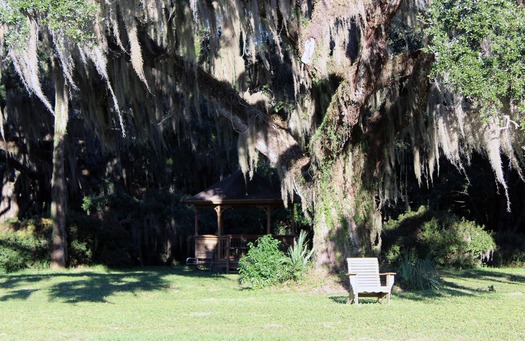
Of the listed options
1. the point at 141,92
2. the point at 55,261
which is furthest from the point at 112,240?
the point at 141,92

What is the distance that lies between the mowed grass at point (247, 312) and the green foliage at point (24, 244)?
532cm

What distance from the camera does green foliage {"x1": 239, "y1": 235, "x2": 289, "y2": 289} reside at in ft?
44.0

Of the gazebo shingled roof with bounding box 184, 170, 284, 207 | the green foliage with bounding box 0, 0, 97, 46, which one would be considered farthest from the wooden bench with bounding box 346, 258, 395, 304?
the gazebo shingled roof with bounding box 184, 170, 284, 207

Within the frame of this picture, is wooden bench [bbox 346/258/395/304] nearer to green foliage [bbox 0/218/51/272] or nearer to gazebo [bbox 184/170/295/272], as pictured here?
gazebo [bbox 184/170/295/272]

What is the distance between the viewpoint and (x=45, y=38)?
12539mm

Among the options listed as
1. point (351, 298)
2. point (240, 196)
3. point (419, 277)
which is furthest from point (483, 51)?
point (240, 196)

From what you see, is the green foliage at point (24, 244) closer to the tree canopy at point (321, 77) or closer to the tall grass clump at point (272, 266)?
the tree canopy at point (321, 77)

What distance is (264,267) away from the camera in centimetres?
1356

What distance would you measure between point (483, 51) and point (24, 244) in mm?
14881

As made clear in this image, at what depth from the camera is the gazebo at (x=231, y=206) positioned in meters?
19.2

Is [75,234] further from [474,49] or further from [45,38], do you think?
[474,49]

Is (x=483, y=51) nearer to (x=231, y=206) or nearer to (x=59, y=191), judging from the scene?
(x=231, y=206)

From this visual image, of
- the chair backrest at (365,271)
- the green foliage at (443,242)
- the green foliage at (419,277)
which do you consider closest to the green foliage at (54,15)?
the chair backrest at (365,271)

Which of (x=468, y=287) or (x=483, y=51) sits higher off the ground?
(x=483, y=51)
